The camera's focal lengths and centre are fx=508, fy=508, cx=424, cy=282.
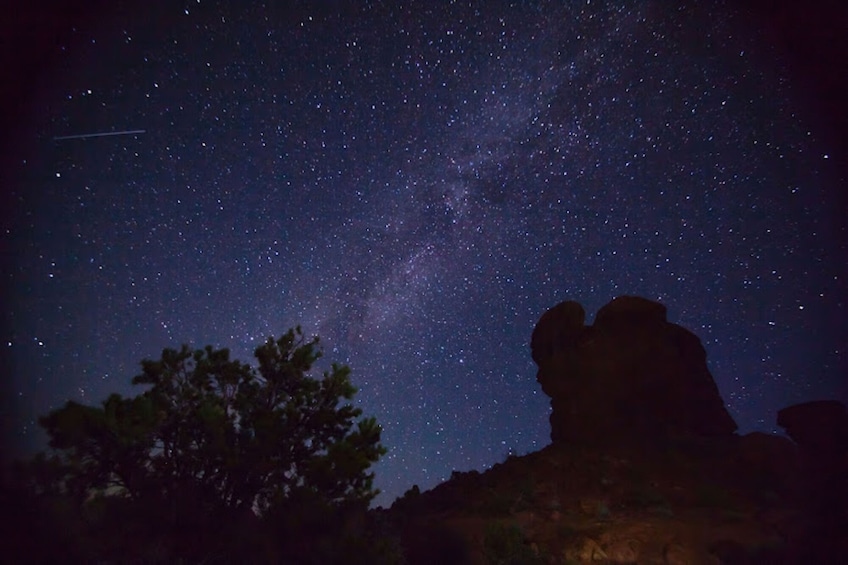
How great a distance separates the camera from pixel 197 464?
10719 mm

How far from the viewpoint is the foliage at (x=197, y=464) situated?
9.68 metres

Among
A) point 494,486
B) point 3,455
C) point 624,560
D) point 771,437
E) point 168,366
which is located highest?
point 168,366

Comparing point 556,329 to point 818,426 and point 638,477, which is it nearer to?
point 638,477

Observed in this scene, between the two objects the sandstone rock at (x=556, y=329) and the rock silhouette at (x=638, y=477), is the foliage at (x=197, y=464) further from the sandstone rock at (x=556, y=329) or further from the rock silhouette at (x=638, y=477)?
the sandstone rock at (x=556, y=329)

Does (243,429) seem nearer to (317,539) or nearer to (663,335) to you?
(317,539)

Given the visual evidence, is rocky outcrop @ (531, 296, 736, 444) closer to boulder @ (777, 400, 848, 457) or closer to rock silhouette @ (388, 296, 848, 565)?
rock silhouette @ (388, 296, 848, 565)

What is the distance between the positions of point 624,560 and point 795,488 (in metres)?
12.0

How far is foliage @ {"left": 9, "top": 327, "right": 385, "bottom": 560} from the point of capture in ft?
31.8

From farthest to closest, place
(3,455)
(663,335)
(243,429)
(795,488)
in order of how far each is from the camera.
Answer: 1. (663,335)
2. (795,488)
3. (243,429)
4. (3,455)

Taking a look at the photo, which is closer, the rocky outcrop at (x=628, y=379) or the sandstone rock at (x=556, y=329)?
the rocky outcrop at (x=628, y=379)

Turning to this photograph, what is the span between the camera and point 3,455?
1055cm

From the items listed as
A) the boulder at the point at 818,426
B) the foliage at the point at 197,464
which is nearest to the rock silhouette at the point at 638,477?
the boulder at the point at 818,426

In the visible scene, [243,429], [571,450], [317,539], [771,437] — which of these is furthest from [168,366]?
[771,437]

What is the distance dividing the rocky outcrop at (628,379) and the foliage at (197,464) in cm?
2140
